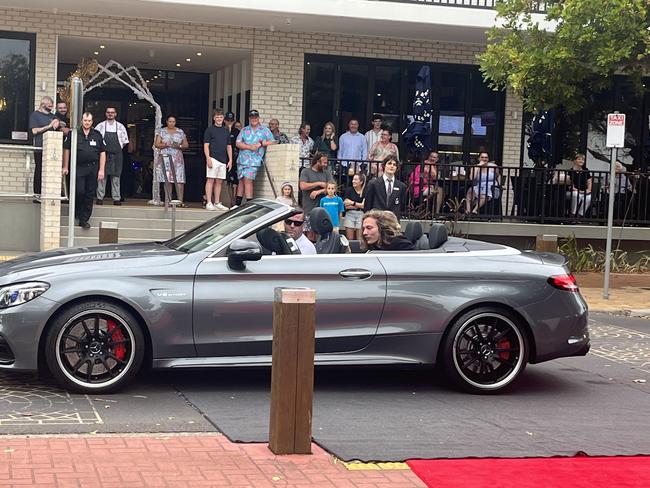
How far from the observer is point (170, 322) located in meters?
7.79

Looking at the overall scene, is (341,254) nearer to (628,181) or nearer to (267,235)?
(267,235)

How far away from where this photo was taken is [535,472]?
20.3 feet

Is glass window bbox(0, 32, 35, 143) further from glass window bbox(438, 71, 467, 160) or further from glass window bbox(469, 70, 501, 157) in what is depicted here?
glass window bbox(469, 70, 501, 157)

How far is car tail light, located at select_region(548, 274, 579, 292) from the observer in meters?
8.58

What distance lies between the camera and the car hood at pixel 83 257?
789 centimetres

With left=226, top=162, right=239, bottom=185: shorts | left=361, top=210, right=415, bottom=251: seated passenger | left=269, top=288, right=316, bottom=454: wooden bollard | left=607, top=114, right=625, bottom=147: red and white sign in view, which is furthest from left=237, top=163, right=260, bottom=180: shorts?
left=269, top=288, right=316, bottom=454: wooden bollard

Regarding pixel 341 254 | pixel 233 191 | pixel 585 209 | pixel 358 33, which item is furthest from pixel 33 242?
pixel 341 254

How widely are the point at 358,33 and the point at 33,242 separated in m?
7.78

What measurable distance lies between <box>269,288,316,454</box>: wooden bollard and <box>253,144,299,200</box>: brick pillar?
12.5 metres

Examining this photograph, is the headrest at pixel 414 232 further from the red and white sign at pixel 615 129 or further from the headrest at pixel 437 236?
the red and white sign at pixel 615 129

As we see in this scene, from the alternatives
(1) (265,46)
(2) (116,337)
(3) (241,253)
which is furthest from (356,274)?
(1) (265,46)

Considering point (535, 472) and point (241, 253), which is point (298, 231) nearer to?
point (241, 253)

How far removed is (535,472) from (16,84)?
16540mm

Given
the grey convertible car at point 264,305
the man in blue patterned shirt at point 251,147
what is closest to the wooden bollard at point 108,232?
the grey convertible car at point 264,305
